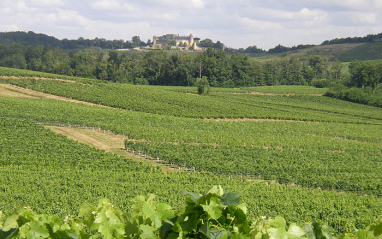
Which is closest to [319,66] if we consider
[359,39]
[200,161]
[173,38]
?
[359,39]

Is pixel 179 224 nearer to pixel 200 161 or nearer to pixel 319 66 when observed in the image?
pixel 200 161

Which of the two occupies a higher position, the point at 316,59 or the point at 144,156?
the point at 316,59

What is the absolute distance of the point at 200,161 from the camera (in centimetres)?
2775

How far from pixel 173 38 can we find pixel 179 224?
18795 cm

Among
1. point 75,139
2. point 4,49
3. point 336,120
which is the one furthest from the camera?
point 4,49

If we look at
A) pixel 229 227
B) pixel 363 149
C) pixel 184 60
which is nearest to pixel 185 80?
pixel 184 60

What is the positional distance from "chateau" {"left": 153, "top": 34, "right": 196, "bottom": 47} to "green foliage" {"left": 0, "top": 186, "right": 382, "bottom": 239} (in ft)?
601

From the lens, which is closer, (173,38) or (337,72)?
(337,72)

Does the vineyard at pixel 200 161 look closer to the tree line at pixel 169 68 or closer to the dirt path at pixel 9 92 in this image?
the dirt path at pixel 9 92

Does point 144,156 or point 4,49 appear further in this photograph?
point 4,49

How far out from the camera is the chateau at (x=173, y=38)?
604 feet

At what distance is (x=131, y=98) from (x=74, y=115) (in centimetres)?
2030

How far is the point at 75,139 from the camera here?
109 ft

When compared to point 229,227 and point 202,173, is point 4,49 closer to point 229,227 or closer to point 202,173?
point 202,173
